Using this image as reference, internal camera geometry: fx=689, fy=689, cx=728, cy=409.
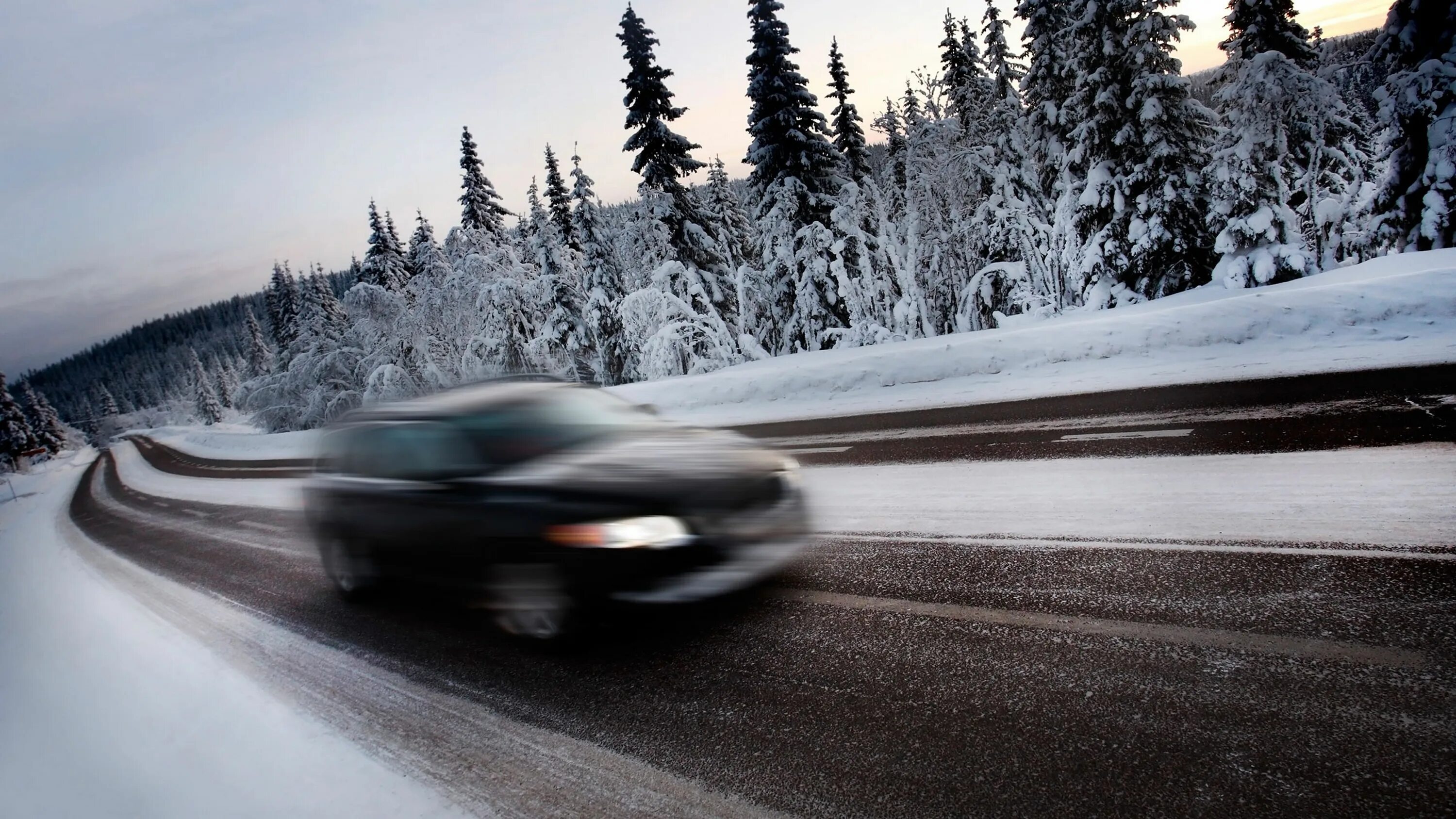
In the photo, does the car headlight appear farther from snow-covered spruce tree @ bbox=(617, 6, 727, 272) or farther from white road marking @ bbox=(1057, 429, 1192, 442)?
snow-covered spruce tree @ bbox=(617, 6, 727, 272)

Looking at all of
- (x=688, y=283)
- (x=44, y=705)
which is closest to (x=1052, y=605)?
(x=44, y=705)

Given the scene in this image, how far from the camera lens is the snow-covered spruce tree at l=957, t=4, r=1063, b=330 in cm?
2486

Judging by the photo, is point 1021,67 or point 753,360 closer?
point 753,360

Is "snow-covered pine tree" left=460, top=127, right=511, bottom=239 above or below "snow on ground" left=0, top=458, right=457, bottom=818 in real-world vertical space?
above

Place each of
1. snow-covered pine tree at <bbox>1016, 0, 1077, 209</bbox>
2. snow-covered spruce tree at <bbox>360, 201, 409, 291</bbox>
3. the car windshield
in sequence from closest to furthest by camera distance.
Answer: the car windshield, snow-covered pine tree at <bbox>1016, 0, 1077, 209</bbox>, snow-covered spruce tree at <bbox>360, 201, 409, 291</bbox>

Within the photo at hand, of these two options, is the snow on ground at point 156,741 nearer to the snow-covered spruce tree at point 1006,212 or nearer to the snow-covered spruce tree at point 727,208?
the snow-covered spruce tree at point 1006,212

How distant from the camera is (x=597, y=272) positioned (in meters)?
31.7

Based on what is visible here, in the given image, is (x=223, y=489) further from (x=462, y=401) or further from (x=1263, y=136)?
(x=1263, y=136)

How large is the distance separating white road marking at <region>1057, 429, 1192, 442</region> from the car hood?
3.67 metres

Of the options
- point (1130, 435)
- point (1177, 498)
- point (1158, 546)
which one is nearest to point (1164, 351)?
point (1130, 435)

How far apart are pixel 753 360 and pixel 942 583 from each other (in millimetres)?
15873

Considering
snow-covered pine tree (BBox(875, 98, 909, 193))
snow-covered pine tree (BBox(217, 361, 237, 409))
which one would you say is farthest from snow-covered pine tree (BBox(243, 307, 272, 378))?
snow-covered pine tree (BBox(875, 98, 909, 193))

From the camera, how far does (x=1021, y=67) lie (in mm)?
26516

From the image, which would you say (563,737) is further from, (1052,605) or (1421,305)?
(1421,305)
